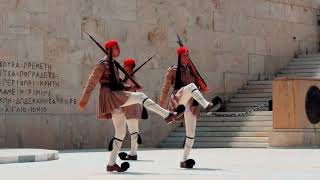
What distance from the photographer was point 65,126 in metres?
18.2

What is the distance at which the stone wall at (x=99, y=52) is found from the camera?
17422 millimetres

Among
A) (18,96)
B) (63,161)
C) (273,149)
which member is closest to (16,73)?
(18,96)

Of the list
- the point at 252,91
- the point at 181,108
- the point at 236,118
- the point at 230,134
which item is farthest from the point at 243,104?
the point at 181,108

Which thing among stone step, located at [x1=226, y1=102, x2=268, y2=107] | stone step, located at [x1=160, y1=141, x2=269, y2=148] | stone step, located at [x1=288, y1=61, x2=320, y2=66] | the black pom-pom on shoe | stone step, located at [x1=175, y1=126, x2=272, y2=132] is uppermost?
stone step, located at [x1=288, y1=61, x2=320, y2=66]

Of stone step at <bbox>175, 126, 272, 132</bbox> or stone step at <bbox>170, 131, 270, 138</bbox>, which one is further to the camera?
stone step at <bbox>175, 126, 272, 132</bbox>

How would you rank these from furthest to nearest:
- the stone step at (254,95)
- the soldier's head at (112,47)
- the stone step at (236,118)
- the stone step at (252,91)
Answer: the stone step at (252,91) → the stone step at (254,95) → the stone step at (236,118) → the soldier's head at (112,47)

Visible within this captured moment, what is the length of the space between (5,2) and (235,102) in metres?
8.27

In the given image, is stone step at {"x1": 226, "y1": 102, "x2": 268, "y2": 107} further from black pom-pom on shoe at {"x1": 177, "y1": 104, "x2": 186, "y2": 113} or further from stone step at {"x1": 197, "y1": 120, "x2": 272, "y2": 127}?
black pom-pom on shoe at {"x1": 177, "y1": 104, "x2": 186, "y2": 113}

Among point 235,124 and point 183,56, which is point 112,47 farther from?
point 235,124

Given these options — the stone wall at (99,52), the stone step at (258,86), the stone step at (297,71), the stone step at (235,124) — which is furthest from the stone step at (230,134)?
the stone step at (297,71)

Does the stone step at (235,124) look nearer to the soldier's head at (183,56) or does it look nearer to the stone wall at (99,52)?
the stone wall at (99,52)

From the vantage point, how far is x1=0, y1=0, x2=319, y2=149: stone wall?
1742 centimetres

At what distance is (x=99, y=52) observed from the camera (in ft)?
62.6

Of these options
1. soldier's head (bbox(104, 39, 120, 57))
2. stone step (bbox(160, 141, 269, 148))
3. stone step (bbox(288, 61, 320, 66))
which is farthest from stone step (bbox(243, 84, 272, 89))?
soldier's head (bbox(104, 39, 120, 57))
